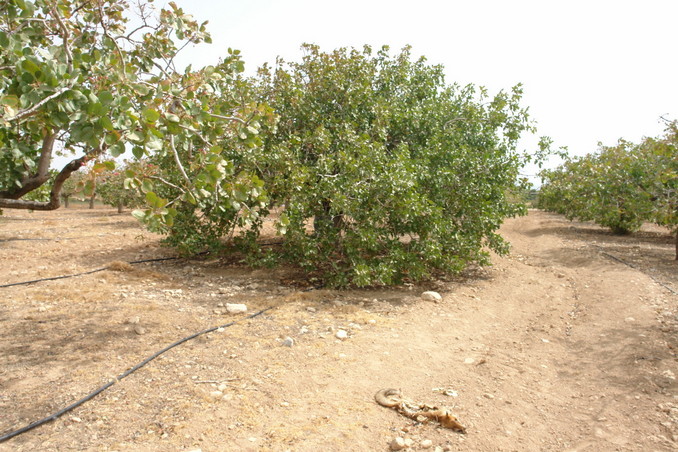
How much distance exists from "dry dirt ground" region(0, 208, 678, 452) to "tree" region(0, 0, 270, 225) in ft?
4.67

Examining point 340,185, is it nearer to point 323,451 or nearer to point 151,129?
point 151,129

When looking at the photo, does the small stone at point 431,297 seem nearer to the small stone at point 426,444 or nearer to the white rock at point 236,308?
the white rock at point 236,308

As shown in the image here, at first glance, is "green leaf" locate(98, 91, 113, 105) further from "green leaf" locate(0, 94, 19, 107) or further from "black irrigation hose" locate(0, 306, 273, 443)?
"black irrigation hose" locate(0, 306, 273, 443)

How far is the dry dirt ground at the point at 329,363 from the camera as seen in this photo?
3166 millimetres

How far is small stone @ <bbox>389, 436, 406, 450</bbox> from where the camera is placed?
3014 millimetres

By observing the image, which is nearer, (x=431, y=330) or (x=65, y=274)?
(x=431, y=330)

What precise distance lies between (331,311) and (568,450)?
328 centimetres

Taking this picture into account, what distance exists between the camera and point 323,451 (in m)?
2.94

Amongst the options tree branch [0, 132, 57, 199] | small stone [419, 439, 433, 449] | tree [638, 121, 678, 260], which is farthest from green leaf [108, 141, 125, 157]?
tree [638, 121, 678, 260]

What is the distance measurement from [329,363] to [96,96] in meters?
2.94

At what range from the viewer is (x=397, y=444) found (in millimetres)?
3014

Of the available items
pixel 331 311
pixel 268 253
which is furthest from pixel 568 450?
pixel 268 253

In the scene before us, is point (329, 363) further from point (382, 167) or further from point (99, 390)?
point (382, 167)

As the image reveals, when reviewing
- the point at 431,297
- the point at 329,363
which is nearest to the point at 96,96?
the point at 329,363
